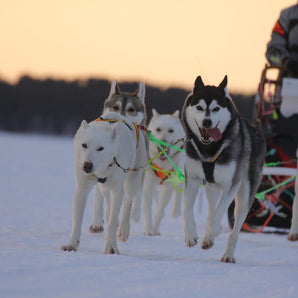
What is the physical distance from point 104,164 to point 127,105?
1975 millimetres

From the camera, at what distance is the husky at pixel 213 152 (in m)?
4.02

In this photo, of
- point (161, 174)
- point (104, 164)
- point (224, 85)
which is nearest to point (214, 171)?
point (224, 85)

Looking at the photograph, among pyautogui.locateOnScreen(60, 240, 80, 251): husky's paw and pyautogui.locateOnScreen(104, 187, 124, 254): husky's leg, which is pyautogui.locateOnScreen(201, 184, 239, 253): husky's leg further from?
pyautogui.locateOnScreen(60, 240, 80, 251): husky's paw

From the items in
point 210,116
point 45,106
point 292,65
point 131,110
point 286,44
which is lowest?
point 45,106

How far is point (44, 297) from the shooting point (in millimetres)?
2730

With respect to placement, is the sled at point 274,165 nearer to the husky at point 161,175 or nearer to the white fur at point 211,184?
the husky at point 161,175

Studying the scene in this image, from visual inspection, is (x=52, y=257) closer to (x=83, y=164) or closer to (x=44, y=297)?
(x=83, y=164)

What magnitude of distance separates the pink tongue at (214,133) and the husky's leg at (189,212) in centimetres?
32

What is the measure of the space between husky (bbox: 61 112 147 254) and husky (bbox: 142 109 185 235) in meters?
1.63

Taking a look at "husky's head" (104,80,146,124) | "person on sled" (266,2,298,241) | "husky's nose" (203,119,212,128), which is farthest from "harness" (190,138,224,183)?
"person on sled" (266,2,298,241)

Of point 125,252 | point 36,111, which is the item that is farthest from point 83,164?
point 36,111

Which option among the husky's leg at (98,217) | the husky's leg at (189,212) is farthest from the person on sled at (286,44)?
the husky's leg at (189,212)

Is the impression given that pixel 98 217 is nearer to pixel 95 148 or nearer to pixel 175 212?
pixel 175 212

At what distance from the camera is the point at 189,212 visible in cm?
416
